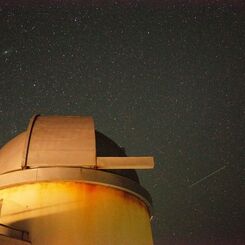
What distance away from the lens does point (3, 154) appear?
7.30 m

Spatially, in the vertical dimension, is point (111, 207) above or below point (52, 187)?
below

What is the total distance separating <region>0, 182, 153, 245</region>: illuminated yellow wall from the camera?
227 inches

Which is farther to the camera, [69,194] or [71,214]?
[69,194]

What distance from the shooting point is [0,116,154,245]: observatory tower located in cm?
582

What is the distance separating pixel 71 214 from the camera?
19.6 feet

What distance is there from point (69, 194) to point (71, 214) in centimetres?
35

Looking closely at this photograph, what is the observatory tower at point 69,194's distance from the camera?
582cm

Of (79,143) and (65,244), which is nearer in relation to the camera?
(65,244)

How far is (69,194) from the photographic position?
6.12 metres

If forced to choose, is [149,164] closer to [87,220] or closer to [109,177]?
[109,177]

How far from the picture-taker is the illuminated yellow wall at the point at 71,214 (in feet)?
18.9

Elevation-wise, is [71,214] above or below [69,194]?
below

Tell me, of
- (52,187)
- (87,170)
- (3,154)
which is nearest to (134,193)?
(87,170)

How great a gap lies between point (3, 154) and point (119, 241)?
9.84 feet
